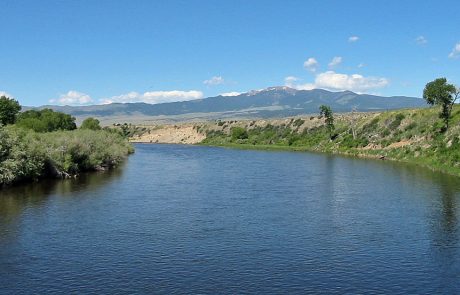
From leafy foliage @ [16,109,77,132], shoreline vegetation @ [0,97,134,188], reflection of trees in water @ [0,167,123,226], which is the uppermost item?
leafy foliage @ [16,109,77,132]

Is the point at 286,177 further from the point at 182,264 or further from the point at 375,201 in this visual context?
the point at 182,264

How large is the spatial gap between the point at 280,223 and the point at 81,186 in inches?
1193

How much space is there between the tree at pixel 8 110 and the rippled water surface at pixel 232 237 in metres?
51.7

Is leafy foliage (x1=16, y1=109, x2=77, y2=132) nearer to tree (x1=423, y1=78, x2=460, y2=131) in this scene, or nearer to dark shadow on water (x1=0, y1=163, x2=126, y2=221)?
dark shadow on water (x1=0, y1=163, x2=126, y2=221)

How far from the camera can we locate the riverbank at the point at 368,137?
88988 millimetres

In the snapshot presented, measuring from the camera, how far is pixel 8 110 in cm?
11338

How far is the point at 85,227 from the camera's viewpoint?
40.1 metres

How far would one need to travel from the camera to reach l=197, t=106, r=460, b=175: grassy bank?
8869 cm

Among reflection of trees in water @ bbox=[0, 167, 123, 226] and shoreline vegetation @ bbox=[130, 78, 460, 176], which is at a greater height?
shoreline vegetation @ bbox=[130, 78, 460, 176]

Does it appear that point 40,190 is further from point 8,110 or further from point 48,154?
point 8,110

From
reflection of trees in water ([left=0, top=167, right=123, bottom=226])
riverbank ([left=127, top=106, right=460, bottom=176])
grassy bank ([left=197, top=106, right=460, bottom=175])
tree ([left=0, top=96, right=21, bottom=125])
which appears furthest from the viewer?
tree ([left=0, top=96, right=21, bottom=125])

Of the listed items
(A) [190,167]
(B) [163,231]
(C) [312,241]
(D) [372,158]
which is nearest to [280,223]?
(C) [312,241]

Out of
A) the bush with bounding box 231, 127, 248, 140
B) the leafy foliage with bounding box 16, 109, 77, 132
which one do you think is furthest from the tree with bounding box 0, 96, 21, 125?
the bush with bounding box 231, 127, 248, 140

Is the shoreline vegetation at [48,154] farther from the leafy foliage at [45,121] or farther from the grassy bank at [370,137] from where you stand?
the grassy bank at [370,137]
